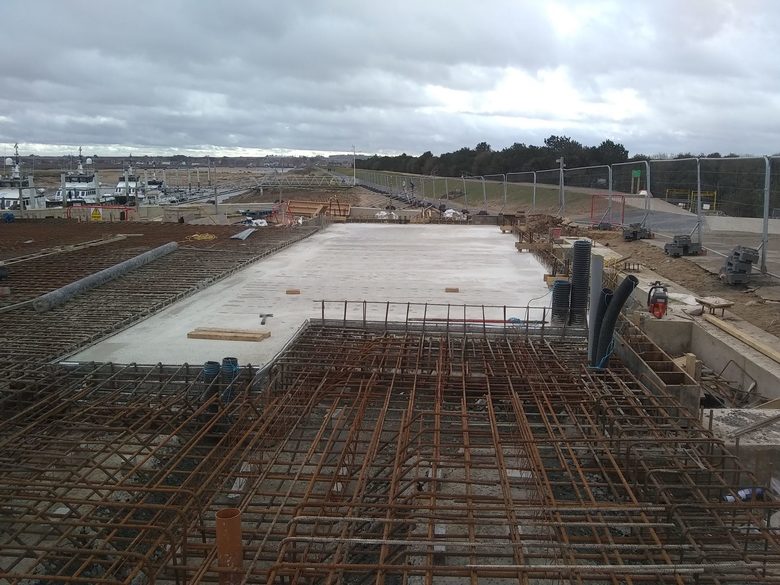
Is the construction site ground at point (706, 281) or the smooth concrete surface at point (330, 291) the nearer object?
the smooth concrete surface at point (330, 291)

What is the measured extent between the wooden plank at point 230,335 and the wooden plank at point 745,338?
26.9 feet

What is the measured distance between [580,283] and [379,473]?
6.18 metres

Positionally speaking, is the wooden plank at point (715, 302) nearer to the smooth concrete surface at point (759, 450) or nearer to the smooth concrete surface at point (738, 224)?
the smooth concrete surface at point (738, 224)

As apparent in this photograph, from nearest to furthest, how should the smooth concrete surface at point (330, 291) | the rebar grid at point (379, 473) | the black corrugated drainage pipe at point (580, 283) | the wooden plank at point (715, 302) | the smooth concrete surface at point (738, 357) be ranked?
the rebar grid at point (379, 473) → the smooth concrete surface at point (738, 357) → the smooth concrete surface at point (330, 291) → the black corrugated drainage pipe at point (580, 283) → the wooden plank at point (715, 302)

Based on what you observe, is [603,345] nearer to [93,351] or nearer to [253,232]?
[93,351]

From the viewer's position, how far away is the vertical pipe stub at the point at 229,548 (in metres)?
4.14

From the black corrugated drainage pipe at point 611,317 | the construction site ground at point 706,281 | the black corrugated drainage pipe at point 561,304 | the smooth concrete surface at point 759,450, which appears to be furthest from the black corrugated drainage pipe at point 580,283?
the smooth concrete surface at point 759,450

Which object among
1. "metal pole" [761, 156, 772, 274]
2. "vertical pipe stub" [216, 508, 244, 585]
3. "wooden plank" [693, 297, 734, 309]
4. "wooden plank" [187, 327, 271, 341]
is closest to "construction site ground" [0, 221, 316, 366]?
"wooden plank" [187, 327, 271, 341]

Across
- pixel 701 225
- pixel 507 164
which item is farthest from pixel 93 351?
pixel 507 164

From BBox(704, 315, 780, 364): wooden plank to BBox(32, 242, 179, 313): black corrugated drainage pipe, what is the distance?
42.9 feet

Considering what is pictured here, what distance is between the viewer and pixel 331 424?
311 inches

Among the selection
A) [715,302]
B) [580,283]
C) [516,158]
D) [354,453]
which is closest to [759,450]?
[580,283]

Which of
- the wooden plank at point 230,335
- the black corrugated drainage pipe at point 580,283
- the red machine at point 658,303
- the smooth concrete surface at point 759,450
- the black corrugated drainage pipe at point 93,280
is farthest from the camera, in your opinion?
the black corrugated drainage pipe at point 93,280

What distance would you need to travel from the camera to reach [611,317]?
27.8 ft
